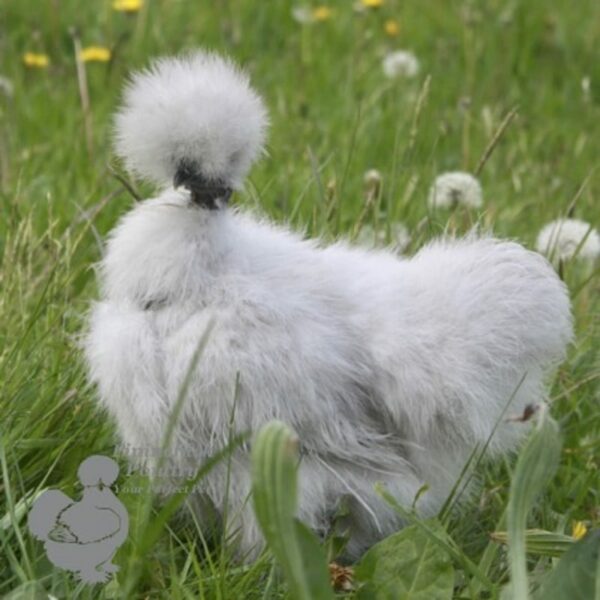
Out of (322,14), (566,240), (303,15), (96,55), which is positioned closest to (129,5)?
(96,55)

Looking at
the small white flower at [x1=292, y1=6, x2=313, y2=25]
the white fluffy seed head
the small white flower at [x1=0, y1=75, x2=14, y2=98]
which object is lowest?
the small white flower at [x1=0, y1=75, x2=14, y2=98]

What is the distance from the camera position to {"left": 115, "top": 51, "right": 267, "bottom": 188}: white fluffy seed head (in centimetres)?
226

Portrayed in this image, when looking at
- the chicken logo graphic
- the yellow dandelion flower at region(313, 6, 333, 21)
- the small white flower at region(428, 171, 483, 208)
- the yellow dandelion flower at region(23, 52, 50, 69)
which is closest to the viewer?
the chicken logo graphic

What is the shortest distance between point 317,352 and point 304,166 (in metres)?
1.97

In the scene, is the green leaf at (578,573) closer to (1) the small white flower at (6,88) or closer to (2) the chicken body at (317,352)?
(2) the chicken body at (317,352)

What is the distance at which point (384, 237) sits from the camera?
11.1 ft

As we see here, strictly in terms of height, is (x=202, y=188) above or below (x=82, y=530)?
above

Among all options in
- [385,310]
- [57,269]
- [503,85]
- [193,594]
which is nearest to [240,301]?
[385,310]

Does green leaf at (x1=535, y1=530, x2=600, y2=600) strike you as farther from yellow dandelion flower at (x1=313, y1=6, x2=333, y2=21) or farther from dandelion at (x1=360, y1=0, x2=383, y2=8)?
yellow dandelion flower at (x1=313, y1=6, x2=333, y2=21)

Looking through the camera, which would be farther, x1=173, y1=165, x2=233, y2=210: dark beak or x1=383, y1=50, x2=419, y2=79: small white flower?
x1=383, y1=50, x2=419, y2=79: small white flower

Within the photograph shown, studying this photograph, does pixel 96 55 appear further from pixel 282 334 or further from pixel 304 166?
pixel 282 334

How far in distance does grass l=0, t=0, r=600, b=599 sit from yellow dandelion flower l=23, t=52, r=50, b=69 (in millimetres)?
31

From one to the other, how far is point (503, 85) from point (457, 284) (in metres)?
3.26

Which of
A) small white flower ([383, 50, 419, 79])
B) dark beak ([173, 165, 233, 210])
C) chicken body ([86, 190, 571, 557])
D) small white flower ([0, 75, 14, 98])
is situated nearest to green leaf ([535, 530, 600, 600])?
chicken body ([86, 190, 571, 557])
